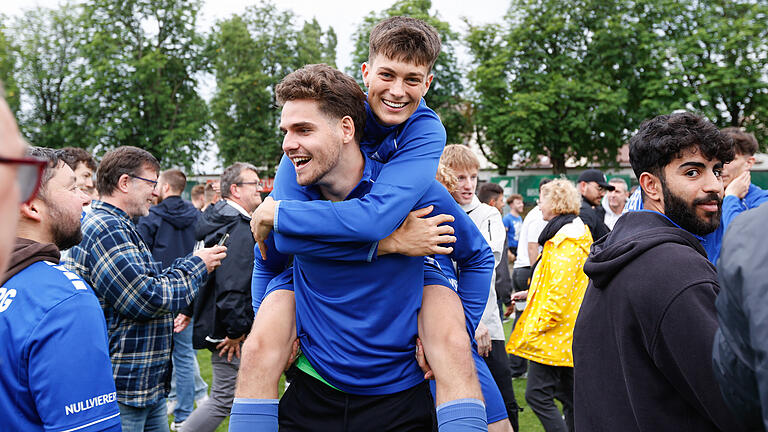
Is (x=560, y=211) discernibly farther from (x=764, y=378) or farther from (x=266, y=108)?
(x=266, y=108)

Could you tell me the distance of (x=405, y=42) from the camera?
2.77 metres

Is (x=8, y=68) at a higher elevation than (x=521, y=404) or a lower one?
higher

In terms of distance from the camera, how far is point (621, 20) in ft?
98.3

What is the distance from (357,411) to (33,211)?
163 centimetres

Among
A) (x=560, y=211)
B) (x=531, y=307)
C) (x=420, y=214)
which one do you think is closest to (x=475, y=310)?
(x=420, y=214)

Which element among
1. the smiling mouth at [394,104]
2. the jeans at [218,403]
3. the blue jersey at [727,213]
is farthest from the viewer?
the jeans at [218,403]

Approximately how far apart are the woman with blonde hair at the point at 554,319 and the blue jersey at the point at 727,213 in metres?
1.04

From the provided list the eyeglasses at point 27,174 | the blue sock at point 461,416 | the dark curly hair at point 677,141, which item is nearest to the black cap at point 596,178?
the dark curly hair at point 677,141

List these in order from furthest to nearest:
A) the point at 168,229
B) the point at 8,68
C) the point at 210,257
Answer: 1. the point at 8,68
2. the point at 168,229
3. the point at 210,257

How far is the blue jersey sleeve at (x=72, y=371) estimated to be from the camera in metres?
2.05

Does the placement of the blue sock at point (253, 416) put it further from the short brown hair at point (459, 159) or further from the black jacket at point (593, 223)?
the black jacket at point (593, 223)

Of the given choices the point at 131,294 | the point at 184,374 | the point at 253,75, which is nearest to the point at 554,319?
the point at 131,294

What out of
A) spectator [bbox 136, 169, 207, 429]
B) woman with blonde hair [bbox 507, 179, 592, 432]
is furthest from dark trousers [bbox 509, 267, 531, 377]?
spectator [bbox 136, 169, 207, 429]

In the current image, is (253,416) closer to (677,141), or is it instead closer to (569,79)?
(677,141)
